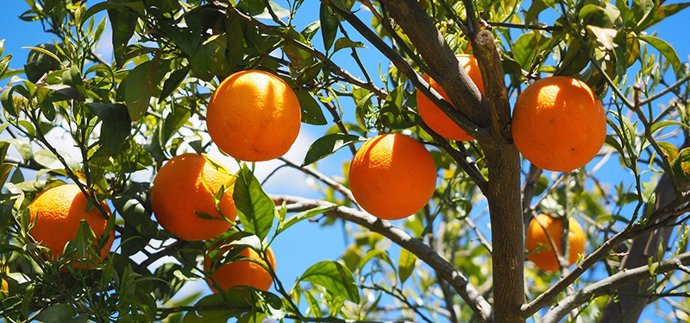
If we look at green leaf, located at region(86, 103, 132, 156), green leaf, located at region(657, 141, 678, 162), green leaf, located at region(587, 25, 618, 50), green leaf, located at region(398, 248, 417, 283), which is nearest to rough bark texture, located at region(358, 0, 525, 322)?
green leaf, located at region(587, 25, 618, 50)

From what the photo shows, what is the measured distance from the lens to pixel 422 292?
2.11 metres

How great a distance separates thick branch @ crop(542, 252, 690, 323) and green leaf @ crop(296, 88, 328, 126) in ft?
1.40

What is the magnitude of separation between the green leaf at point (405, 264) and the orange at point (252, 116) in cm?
65

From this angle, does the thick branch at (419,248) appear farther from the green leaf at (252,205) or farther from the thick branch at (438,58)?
the thick branch at (438,58)

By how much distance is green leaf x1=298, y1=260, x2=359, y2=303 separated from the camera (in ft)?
4.25

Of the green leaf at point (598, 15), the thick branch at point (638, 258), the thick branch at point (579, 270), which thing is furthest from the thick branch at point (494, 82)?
the thick branch at point (638, 258)

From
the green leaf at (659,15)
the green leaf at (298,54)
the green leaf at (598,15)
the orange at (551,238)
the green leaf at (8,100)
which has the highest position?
the orange at (551,238)

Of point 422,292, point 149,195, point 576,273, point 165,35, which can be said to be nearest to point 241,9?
point 165,35

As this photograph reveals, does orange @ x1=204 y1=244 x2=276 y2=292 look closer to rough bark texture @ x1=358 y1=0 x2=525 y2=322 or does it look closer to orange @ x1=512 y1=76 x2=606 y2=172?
rough bark texture @ x1=358 y1=0 x2=525 y2=322

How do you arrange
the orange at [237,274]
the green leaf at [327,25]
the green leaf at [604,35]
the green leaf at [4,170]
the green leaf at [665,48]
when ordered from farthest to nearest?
1. the orange at [237,274]
2. the green leaf at [4,170]
3. the green leaf at [327,25]
4. the green leaf at [665,48]
5. the green leaf at [604,35]

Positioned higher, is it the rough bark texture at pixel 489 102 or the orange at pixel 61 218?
the rough bark texture at pixel 489 102

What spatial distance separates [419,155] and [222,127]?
0.26 meters

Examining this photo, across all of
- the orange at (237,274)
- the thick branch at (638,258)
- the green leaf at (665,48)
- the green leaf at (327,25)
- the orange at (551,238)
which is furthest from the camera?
the orange at (551,238)

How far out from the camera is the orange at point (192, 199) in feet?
3.86
